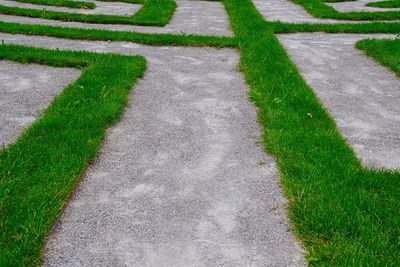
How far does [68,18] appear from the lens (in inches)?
448

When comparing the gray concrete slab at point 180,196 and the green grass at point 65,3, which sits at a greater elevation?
the green grass at point 65,3

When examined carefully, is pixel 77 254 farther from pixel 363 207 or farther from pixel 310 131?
pixel 310 131

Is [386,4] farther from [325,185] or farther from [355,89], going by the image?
[325,185]

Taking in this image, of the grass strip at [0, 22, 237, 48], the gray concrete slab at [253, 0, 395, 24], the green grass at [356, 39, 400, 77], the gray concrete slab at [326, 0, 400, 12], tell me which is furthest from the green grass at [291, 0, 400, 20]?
the grass strip at [0, 22, 237, 48]

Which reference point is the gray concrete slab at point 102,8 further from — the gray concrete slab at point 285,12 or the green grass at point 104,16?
the gray concrete slab at point 285,12

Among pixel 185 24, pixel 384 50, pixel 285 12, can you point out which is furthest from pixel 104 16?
pixel 384 50

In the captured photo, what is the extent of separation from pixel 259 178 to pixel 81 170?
1.66 m

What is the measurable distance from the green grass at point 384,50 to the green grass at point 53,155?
14.4 feet

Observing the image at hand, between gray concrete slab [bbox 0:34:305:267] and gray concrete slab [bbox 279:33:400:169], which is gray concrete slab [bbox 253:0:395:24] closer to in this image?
gray concrete slab [bbox 279:33:400:169]

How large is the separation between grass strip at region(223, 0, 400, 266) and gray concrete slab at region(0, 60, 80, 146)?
279 cm

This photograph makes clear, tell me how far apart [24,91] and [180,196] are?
3.50 metres

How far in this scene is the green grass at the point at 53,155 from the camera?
3.30 m

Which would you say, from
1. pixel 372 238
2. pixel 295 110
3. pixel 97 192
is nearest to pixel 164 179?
pixel 97 192

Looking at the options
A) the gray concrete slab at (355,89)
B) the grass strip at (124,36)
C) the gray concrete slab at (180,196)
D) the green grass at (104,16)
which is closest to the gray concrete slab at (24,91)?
the gray concrete slab at (180,196)
